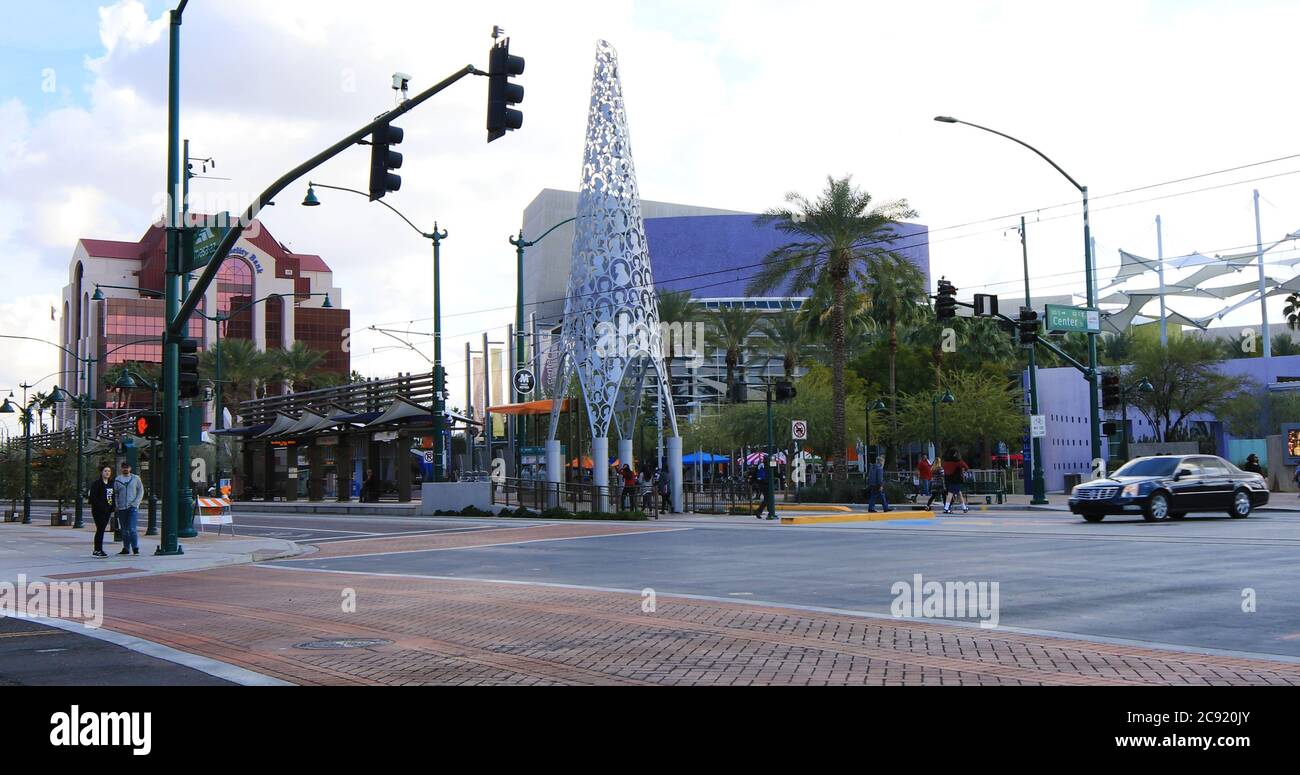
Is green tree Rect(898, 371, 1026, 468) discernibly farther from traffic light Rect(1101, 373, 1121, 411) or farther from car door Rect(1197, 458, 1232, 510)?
car door Rect(1197, 458, 1232, 510)

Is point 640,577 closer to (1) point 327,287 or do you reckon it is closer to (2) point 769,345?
(2) point 769,345

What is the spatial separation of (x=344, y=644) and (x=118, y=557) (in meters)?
14.7

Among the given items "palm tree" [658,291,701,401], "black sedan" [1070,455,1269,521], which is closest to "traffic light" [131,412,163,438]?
"black sedan" [1070,455,1269,521]

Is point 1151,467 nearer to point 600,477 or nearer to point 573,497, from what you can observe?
point 600,477

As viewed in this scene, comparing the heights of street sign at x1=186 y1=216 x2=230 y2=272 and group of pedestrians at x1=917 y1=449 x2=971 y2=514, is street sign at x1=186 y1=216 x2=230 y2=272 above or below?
above

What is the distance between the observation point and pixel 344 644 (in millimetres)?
10000

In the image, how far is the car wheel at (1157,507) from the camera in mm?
26500

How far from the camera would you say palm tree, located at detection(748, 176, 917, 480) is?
42.5 m

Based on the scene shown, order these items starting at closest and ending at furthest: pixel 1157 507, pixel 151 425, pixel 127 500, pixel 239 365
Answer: pixel 127 500, pixel 151 425, pixel 1157 507, pixel 239 365

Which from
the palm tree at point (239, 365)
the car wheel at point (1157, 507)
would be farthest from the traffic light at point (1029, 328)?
the palm tree at point (239, 365)

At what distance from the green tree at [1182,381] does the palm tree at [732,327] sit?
2149cm

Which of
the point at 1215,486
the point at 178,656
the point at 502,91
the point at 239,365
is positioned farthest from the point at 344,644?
the point at 239,365

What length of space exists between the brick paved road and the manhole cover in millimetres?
115
